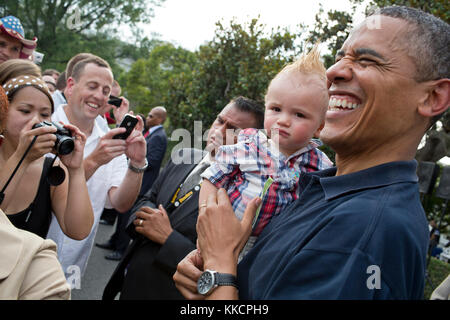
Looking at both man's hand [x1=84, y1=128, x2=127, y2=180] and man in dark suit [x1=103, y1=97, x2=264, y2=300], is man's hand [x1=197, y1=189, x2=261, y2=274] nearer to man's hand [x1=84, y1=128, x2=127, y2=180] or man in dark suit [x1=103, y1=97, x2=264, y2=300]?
man in dark suit [x1=103, y1=97, x2=264, y2=300]

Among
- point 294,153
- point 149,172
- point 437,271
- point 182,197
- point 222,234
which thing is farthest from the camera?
point 437,271

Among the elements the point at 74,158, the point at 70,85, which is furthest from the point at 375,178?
the point at 70,85

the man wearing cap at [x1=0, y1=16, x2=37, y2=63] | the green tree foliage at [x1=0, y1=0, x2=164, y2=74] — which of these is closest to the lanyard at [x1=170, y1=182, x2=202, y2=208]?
the man wearing cap at [x1=0, y1=16, x2=37, y2=63]

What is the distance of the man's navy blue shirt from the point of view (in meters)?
0.93

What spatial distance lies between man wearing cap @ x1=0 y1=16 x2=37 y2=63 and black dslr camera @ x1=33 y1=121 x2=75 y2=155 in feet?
6.38

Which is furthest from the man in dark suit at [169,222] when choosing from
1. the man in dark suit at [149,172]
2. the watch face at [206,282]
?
the man in dark suit at [149,172]

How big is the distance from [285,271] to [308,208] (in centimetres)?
28

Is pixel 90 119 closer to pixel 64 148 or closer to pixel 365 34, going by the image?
pixel 64 148

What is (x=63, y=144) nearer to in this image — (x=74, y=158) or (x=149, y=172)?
(x=74, y=158)

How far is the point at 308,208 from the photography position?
127 cm

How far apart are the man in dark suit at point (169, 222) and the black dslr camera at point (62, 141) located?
24.0 inches

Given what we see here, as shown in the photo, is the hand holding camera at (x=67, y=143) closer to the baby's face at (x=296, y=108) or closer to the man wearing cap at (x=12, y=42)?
the baby's face at (x=296, y=108)

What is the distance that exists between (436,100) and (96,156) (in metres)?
2.20

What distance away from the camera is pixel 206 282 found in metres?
1.30
